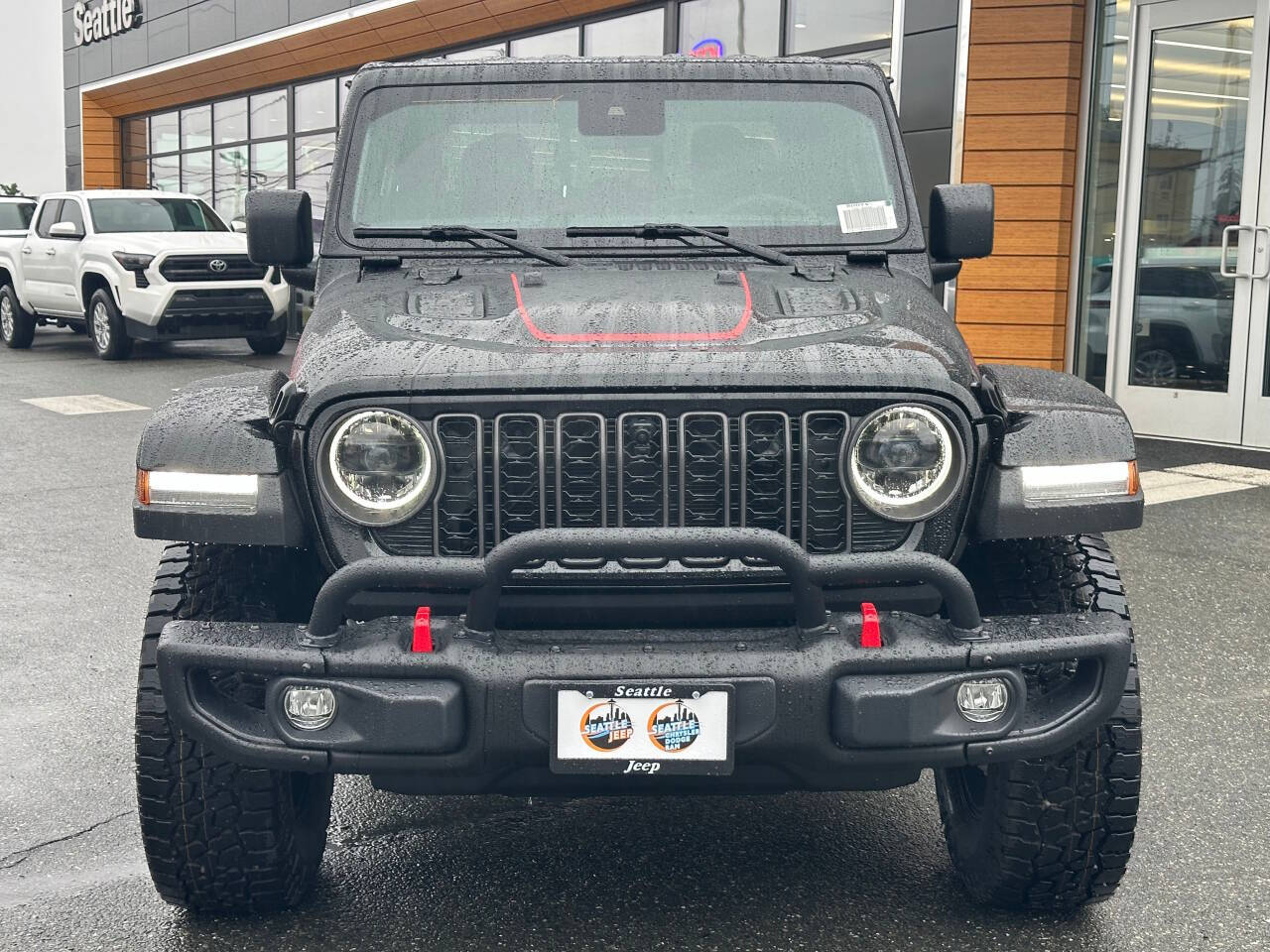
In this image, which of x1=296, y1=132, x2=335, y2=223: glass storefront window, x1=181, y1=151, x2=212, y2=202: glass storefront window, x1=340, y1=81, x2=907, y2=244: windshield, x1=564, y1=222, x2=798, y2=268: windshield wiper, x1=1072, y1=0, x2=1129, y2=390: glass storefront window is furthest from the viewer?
x1=181, y1=151, x2=212, y2=202: glass storefront window

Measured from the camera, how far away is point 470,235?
3.79 m

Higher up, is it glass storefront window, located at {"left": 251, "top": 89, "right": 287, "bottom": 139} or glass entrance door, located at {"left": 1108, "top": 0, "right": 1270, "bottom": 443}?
glass storefront window, located at {"left": 251, "top": 89, "right": 287, "bottom": 139}

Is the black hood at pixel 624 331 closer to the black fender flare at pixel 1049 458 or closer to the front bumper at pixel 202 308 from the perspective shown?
the black fender flare at pixel 1049 458

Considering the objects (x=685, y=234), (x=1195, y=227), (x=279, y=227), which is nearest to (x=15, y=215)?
(x=1195, y=227)

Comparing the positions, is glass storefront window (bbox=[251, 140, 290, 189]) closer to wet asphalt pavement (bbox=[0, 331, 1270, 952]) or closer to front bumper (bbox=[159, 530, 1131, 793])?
wet asphalt pavement (bbox=[0, 331, 1270, 952])

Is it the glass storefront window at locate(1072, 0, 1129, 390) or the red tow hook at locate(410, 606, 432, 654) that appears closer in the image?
the red tow hook at locate(410, 606, 432, 654)

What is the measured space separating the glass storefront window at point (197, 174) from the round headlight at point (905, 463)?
23810mm

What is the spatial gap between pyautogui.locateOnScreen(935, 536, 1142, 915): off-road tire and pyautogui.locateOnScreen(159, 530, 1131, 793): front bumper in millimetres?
230

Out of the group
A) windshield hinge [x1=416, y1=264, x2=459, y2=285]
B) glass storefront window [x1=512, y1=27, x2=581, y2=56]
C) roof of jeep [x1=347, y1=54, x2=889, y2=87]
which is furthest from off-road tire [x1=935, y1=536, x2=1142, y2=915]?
glass storefront window [x1=512, y1=27, x2=581, y2=56]

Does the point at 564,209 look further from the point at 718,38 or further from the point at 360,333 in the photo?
the point at 718,38

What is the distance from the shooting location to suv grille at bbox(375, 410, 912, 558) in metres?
2.84

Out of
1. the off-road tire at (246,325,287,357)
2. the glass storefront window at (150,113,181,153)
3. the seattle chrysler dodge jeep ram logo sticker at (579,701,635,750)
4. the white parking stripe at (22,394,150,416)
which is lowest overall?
the white parking stripe at (22,394,150,416)

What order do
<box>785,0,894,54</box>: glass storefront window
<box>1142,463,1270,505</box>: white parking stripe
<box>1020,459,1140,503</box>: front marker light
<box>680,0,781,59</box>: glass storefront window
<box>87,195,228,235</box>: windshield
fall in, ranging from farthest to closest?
1. <box>87,195,228,235</box>: windshield
2. <box>680,0,781,59</box>: glass storefront window
3. <box>785,0,894,54</box>: glass storefront window
4. <box>1142,463,1270,505</box>: white parking stripe
5. <box>1020,459,1140,503</box>: front marker light

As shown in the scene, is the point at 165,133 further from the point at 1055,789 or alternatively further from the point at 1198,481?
the point at 1055,789
